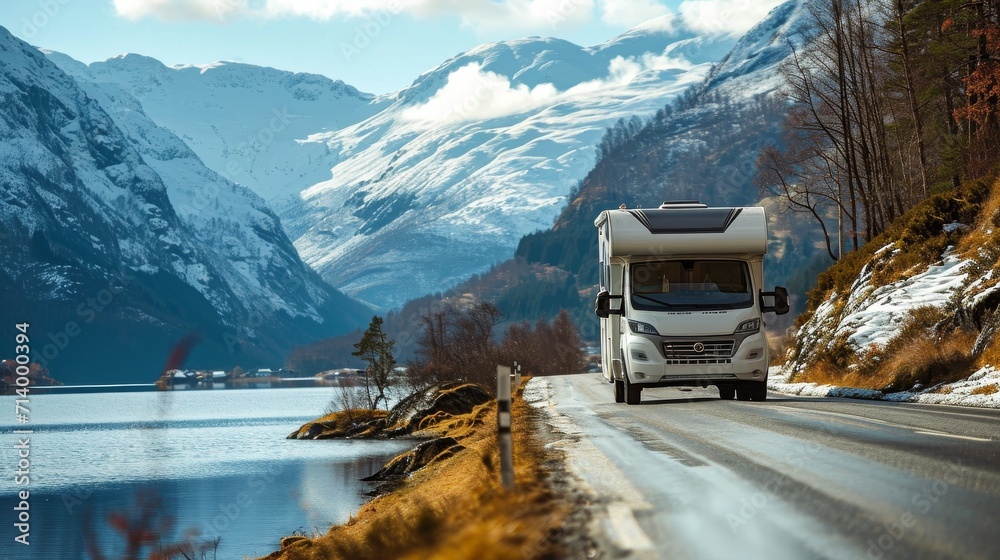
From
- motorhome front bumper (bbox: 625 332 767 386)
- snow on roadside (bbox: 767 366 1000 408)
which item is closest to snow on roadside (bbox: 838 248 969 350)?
snow on roadside (bbox: 767 366 1000 408)

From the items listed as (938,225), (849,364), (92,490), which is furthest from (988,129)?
(92,490)

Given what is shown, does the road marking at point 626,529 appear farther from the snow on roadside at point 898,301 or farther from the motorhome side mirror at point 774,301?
the snow on roadside at point 898,301

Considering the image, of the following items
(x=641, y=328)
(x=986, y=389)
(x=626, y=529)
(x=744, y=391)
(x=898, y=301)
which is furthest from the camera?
(x=898, y=301)

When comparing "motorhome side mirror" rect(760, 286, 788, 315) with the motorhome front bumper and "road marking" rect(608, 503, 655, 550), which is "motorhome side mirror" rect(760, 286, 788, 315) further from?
"road marking" rect(608, 503, 655, 550)

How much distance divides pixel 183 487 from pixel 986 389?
2048 inches

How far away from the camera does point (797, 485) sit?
1055cm

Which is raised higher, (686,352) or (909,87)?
(909,87)

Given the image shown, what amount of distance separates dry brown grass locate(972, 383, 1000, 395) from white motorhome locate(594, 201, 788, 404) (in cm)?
426

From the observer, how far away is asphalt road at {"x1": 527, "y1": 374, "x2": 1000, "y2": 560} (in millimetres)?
7715

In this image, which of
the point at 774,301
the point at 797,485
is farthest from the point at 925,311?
the point at 797,485

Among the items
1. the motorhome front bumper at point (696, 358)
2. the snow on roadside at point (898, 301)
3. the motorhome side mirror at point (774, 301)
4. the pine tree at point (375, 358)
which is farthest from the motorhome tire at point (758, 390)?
the pine tree at point (375, 358)

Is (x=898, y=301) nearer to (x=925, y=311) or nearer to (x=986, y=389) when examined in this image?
(x=925, y=311)

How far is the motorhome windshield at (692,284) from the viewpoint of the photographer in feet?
79.5

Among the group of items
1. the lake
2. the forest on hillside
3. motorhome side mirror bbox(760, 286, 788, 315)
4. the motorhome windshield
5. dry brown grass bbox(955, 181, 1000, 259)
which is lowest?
the lake
